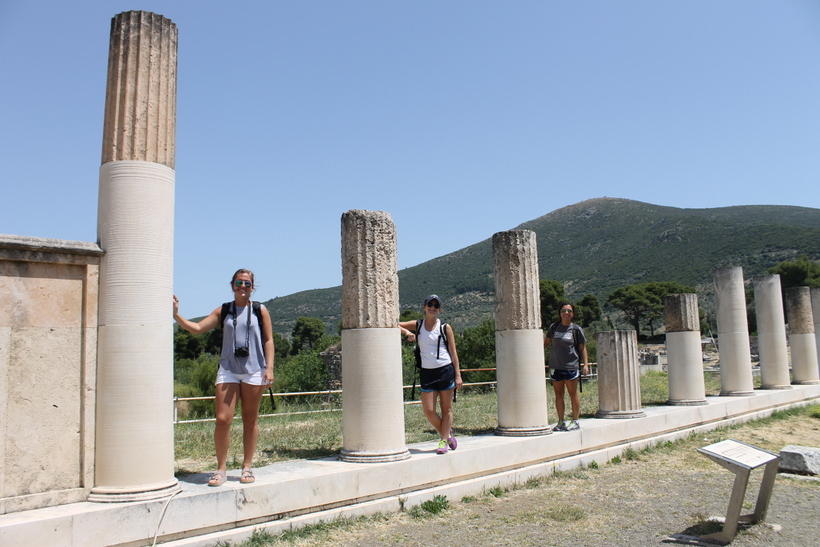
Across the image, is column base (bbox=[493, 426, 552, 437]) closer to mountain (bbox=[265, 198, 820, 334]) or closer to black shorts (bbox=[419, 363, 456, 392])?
black shorts (bbox=[419, 363, 456, 392])

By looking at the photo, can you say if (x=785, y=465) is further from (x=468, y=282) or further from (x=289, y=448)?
(x=468, y=282)

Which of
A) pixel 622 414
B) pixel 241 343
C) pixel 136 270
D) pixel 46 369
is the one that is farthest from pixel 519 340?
pixel 46 369

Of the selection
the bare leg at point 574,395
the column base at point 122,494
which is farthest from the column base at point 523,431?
the column base at point 122,494

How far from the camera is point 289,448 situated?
28.2 feet

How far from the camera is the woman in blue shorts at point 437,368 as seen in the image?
24.9 feet

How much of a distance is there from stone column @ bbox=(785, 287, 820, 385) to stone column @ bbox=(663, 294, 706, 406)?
6701 millimetres

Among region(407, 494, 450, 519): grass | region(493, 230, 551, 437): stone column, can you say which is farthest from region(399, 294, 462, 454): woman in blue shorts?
region(493, 230, 551, 437): stone column

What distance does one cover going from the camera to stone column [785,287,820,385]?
18.0m

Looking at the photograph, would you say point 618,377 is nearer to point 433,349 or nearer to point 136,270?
point 433,349

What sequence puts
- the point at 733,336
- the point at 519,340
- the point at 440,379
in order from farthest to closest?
1. the point at 733,336
2. the point at 519,340
3. the point at 440,379

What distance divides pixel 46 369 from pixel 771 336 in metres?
17.1

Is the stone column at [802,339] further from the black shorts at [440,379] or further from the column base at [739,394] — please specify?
the black shorts at [440,379]

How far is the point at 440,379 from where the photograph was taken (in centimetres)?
759

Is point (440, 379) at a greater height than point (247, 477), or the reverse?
point (440, 379)
